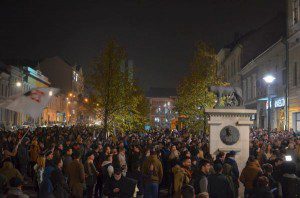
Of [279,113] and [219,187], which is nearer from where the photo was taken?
[219,187]

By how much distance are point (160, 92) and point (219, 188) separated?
184 m

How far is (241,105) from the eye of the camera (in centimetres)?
1822

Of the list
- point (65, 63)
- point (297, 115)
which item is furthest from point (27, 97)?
point (65, 63)

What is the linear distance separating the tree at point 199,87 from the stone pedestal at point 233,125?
64.1ft

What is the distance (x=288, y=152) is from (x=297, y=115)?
24.5m

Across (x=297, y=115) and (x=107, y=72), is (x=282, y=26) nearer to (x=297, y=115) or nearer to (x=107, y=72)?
(x=297, y=115)

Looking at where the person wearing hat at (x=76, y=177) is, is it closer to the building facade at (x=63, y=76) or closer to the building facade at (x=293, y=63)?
the building facade at (x=293, y=63)

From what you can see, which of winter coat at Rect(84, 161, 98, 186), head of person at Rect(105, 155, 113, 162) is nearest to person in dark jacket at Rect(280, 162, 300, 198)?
head of person at Rect(105, 155, 113, 162)

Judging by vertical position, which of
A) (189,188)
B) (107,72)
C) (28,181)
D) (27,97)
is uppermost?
(107,72)

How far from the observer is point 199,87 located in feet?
124

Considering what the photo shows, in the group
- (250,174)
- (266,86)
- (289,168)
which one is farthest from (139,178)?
(266,86)

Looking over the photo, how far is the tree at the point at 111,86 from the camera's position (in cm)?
3516

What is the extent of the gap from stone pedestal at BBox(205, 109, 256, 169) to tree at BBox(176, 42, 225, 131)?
19.5 meters

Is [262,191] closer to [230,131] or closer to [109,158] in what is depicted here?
[109,158]
